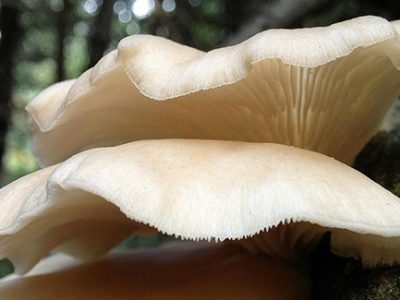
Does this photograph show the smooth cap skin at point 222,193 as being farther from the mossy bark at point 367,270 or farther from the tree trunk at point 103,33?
the tree trunk at point 103,33

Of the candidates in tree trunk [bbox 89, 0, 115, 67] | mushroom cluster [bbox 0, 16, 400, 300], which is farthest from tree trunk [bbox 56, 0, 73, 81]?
mushroom cluster [bbox 0, 16, 400, 300]

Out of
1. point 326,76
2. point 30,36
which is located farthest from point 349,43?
point 30,36

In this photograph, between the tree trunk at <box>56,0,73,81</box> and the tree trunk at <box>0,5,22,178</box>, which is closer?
the tree trunk at <box>56,0,73,81</box>

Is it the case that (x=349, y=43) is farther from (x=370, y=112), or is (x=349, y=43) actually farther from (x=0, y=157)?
(x=0, y=157)

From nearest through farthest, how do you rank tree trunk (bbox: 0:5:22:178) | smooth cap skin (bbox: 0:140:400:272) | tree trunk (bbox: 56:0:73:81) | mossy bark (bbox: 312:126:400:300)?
smooth cap skin (bbox: 0:140:400:272)
mossy bark (bbox: 312:126:400:300)
tree trunk (bbox: 56:0:73:81)
tree trunk (bbox: 0:5:22:178)

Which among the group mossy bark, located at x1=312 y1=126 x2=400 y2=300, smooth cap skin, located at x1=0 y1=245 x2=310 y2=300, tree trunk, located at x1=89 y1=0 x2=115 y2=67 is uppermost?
tree trunk, located at x1=89 y1=0 x2=115 y2=67

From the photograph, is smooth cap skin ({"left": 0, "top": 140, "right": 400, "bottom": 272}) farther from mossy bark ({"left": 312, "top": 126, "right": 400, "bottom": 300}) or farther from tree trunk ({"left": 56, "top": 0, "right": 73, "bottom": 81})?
tree trunk ({"left": 56, "top": 0, "right": 73, "bottom": 81})

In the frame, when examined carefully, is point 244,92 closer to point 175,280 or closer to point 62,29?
point 175,280

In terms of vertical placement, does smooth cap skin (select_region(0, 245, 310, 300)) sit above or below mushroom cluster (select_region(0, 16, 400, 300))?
below
